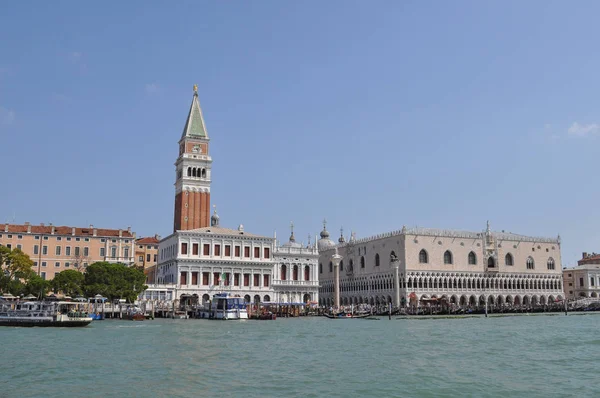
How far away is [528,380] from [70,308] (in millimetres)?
38773

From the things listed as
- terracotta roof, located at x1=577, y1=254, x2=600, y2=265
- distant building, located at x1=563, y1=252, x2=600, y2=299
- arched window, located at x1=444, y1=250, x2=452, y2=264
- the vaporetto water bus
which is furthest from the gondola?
terracotta roof, located at x1=577, y1=254, x2=600, y2=265

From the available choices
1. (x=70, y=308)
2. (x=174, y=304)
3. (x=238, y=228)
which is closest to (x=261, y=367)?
(x=70, y=308)

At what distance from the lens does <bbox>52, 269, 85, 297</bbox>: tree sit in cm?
5278

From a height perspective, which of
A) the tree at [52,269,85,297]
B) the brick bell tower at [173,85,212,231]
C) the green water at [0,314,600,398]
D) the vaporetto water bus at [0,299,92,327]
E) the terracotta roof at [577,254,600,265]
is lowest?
the green water at [0,314,600,398]

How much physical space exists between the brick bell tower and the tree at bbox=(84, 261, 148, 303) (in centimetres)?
1674

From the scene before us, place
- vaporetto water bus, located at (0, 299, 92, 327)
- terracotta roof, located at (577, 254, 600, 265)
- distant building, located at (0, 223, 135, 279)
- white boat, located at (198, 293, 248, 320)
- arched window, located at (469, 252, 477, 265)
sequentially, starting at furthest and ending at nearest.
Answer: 1. terracotta roof, located at (577, 254, 600, 265)
2. arched window, located at (469, 252, 477, 265)
3. distant building, located at (0, 223, 135, 279)
4. white boat, located at (198, 293, 248, 320)
5. vaporetto water bus, located at (0, 299, 92, 327)

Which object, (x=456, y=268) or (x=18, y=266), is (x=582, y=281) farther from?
(x=18, y=266)

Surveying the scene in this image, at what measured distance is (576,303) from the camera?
80812 mm

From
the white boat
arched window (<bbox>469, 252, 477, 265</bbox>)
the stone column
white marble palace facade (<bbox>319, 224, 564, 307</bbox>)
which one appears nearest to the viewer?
the white boat

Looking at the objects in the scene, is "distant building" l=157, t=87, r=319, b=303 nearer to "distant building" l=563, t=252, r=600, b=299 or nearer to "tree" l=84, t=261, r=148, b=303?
"tree" l=84, t=261, r=148, b=303

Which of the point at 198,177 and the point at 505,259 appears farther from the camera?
the point at 505,259

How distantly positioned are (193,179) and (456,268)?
1257 inches

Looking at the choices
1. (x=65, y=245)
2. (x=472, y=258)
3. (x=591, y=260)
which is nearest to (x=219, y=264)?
(x=65, y=245)

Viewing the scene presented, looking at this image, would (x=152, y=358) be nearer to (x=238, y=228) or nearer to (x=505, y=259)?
(x=238, y=228)
